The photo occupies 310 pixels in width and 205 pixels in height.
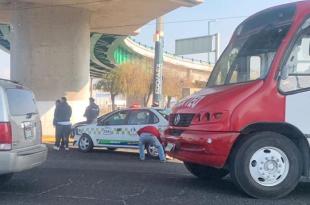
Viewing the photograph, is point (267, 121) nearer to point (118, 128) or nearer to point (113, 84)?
point (118, 128)

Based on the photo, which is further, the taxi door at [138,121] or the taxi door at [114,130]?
the taxi door at [114,130]

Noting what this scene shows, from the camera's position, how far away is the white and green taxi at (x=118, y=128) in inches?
576

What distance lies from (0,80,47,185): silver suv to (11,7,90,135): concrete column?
16.1 meters

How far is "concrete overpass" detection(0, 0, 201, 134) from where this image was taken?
24.3m

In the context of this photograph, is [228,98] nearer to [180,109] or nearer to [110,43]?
[180,109]

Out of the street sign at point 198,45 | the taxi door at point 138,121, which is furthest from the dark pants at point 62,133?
the street sign at point 198,45

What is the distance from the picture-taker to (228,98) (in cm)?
750

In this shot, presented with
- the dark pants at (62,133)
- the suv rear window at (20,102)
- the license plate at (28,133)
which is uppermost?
the suv rear window at (20,102)

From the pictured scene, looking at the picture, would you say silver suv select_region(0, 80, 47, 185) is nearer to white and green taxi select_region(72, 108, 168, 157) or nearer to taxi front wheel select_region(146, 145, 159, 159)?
taxi front wheel select_region(146, 145, 159, 159)

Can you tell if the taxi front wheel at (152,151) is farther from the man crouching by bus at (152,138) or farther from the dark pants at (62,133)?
the dark pants at (62,133)

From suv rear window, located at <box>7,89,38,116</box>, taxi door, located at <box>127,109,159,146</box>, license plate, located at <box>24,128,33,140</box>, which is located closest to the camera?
suv rear window, located at <box>7,89,38,116</box>

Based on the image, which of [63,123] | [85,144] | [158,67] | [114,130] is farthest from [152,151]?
[158,67]

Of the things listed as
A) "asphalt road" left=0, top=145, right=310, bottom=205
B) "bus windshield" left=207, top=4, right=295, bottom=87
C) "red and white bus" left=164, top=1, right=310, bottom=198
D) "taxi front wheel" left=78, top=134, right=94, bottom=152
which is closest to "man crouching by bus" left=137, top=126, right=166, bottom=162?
"asphalt road" left=0, top=145, right=310, bottom=205

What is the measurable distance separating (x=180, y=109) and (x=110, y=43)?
38477 mm
